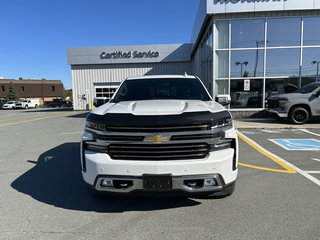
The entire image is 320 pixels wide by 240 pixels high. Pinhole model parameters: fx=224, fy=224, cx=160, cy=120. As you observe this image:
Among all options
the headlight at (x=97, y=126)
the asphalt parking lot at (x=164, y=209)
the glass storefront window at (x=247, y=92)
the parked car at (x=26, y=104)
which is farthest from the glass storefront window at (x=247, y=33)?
the parked car at (x=26, y=104)

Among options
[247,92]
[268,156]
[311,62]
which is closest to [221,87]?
[247,92]

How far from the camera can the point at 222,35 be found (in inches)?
485

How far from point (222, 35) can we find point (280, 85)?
13.8ft

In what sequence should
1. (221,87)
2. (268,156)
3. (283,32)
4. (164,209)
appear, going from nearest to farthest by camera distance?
1. (164,209)
2. (268,156)
3. (283,32)
4. (221,87)

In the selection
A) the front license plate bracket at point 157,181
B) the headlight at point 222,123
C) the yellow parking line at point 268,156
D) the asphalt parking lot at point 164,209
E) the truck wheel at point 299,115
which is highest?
the headlight at point 222,123

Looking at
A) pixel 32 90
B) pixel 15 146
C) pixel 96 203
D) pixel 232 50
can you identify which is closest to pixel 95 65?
pixel 232 50

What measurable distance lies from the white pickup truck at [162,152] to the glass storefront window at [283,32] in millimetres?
11700

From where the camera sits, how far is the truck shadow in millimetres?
3123

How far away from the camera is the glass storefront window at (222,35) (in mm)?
12211

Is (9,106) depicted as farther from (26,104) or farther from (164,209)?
(164,209)

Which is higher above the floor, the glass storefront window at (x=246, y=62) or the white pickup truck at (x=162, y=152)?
the glass storefront window at (x=246, y=62)

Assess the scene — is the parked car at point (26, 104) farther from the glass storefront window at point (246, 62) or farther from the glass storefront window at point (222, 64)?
the glass storefront window at point (246, 62)

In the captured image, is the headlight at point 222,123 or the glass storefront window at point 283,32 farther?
the glass storefront window at point 283,32

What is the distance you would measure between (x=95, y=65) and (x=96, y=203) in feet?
76.9
